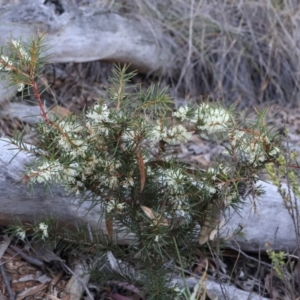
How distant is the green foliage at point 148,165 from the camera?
2.13 m

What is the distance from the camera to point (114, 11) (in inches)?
192

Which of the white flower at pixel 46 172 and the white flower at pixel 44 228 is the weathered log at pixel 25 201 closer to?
the white flower at pixel 44 228

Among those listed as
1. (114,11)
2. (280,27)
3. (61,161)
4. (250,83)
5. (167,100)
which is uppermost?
(167,100)

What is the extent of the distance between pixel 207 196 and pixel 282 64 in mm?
3743

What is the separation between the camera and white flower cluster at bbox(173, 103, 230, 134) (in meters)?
2.22

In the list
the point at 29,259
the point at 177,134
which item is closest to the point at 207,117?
the point at 177,134

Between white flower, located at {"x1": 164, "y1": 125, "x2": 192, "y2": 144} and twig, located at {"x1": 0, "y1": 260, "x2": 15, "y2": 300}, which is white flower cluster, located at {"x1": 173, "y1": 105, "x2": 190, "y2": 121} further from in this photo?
twig, located at {"x1": 0, "y1": 260, "x2": 15, "y2": 300}

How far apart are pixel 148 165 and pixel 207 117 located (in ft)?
0.98

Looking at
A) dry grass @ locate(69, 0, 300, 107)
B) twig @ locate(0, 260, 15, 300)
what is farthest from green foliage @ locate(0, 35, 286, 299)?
dry grass @ locate(69, 0, 300, 107)

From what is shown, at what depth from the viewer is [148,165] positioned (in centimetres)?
235

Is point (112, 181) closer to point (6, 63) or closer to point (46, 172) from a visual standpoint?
point (46, 172)

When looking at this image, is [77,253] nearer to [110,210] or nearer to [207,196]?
[110,210]

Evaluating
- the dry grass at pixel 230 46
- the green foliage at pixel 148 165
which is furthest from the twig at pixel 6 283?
the dry grass at pixel 230 46

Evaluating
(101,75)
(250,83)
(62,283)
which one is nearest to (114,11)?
(101,75)
